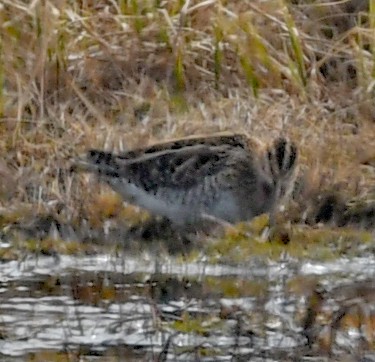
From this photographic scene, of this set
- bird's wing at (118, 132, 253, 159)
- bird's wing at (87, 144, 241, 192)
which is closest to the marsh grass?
bird's wing at (118, 132, 253, 159)

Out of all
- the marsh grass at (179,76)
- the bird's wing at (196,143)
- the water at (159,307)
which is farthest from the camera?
the marsh grass at (179,76)

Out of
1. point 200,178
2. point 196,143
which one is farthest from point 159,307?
point 196,143

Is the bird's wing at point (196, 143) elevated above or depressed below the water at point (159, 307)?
above

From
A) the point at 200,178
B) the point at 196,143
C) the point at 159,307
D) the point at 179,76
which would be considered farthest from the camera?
the point at 179,76

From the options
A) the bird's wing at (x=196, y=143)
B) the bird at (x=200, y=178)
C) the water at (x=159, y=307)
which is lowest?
the water at (x=159, y=307)

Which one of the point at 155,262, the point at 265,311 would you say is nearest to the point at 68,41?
the point at 155,262

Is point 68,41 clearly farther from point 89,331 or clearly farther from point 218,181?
point 89,331

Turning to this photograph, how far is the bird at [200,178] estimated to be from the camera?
5.77m

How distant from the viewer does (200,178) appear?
229 inches

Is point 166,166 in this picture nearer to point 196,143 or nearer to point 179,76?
point 196,143

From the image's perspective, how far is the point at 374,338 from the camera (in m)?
4.33

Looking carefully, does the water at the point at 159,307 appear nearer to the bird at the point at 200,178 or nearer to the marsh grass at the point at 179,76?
the bird at the point at 200,178

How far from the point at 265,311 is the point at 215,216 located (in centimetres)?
116

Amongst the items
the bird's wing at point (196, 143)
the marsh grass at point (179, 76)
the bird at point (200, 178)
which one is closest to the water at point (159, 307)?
the bird at point (200, 178)
